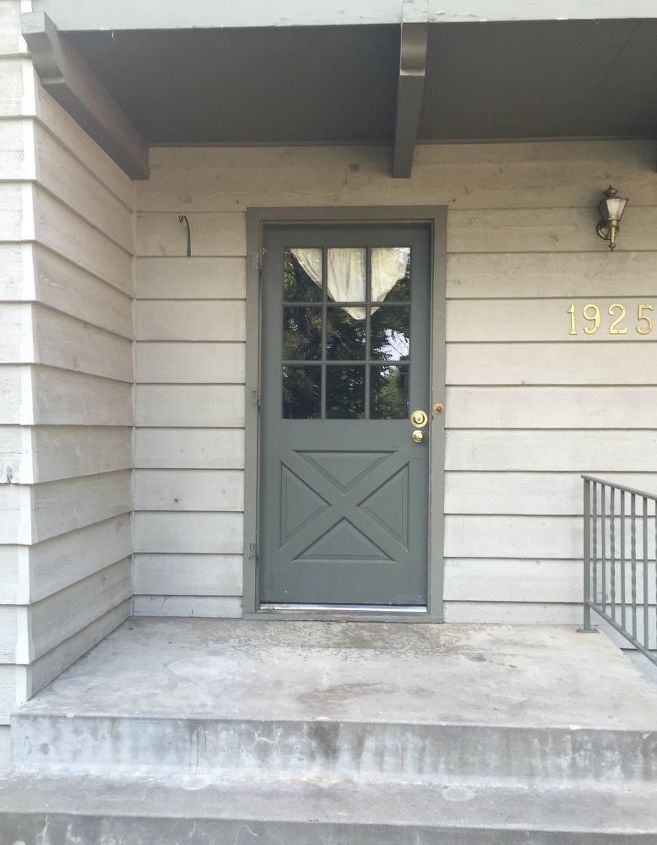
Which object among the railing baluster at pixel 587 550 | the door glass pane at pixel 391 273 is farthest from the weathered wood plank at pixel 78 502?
the railing baluster at pixel 587 550

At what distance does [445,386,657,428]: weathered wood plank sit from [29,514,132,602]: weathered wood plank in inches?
64.5

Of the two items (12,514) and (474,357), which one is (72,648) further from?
(474,357)

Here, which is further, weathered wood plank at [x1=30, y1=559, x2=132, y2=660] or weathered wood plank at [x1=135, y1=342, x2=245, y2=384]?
weathered wood plank at [x1=135, y1=342, x2=245, y2=384]

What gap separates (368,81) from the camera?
8.47ft

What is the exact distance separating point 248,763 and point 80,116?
96.7 inches

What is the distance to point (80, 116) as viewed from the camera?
2.50 meters

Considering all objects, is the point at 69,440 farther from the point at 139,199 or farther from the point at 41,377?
the point at 139,199

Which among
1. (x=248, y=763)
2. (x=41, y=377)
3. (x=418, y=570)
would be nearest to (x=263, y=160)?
(x=41, y=377)

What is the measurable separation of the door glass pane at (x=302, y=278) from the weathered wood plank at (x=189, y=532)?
113 centimetres

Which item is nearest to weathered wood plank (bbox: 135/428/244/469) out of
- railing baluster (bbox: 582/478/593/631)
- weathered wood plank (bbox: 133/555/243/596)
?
weathered wood plank (bbox: 133/555/243/596)

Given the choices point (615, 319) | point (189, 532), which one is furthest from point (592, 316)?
point (189, 532)

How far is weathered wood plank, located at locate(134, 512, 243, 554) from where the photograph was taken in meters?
3.13

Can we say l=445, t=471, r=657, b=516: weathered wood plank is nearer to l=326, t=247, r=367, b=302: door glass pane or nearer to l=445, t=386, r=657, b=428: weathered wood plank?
l=445, t=386, r=657, b=428: weathered wood plank

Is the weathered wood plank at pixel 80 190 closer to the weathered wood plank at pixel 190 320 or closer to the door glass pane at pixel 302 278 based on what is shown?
the weathered wood plank at pixel 190 320
